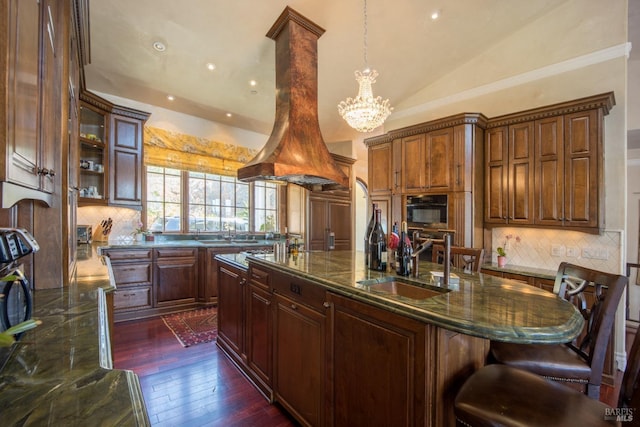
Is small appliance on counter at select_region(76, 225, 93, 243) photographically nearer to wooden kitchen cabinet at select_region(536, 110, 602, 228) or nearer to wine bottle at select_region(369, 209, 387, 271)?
wine bottle at select_region(369, 209, 387, 271)

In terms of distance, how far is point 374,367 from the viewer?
1310 millimetres

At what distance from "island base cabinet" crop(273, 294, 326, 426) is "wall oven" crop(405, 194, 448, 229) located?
8.32 feet

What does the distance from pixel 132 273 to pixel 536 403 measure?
427cm

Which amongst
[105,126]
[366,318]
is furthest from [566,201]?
[105,126]

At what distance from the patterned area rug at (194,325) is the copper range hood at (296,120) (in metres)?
1.92

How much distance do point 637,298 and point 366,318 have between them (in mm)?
5894

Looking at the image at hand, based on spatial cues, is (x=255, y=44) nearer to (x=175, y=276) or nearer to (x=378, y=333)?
(x=175, y=276)

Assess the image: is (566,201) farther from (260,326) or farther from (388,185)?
(260,326)

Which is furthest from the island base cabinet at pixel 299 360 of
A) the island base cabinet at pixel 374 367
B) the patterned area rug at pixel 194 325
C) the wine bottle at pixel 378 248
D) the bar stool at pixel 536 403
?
the patterned area rug at pixel 194 325

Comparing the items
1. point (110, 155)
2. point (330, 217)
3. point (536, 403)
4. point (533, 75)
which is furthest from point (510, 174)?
point (110, 155)

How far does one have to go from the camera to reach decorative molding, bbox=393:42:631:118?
3.01m

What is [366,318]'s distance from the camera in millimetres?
1349

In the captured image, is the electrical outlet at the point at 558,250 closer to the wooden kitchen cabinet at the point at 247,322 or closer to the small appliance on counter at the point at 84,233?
the wooden kitchen cabinet at the point at 247,322

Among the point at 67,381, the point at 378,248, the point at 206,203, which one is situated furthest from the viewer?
the point at 206,203
